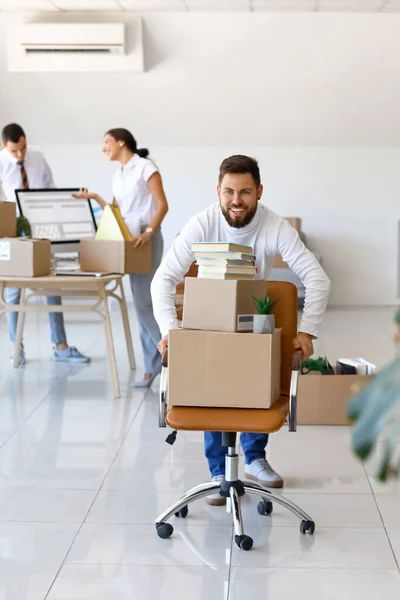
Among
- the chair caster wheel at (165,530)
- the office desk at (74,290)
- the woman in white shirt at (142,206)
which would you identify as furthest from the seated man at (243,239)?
the woman in white shirt at (142,206)

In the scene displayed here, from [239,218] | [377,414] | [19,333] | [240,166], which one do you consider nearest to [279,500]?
[239,218]

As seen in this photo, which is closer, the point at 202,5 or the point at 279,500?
the point at 279,500

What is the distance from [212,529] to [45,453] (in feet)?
3.43

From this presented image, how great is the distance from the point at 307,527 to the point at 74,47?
499cm

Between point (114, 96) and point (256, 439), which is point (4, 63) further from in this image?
point (256, 439)

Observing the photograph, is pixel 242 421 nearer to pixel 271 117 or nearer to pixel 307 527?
pixel 307 527

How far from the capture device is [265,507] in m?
2.71

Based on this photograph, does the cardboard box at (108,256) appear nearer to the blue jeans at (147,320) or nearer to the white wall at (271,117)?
the blue jeans at (147,320)

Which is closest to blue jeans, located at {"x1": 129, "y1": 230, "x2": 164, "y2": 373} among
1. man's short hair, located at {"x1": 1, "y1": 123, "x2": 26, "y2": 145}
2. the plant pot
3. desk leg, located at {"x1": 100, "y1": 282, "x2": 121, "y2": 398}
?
desk leg, located at {"x1": 100, "y1": 282, "x2": 121, "y2": 398}

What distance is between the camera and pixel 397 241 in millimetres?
8078

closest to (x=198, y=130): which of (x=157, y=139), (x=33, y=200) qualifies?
A: (x=157, y=139)

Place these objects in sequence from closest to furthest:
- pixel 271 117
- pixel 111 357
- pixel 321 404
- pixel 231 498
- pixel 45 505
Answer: pixel 231 498, pixel 45 505, pixel 321 404, pixel 111 357, pixel 271 117

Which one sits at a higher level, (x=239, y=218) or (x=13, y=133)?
(x=13, y=133)

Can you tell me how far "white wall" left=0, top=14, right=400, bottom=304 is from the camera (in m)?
6.57
